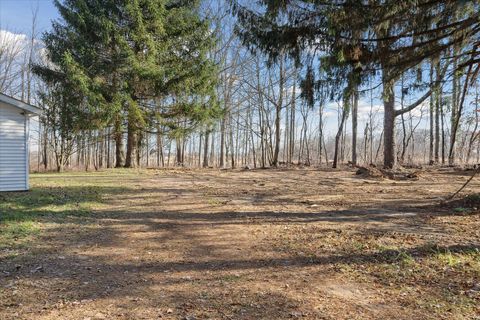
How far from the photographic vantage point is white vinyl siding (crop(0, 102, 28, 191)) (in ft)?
30.7

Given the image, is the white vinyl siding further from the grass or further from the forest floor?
the forest floor

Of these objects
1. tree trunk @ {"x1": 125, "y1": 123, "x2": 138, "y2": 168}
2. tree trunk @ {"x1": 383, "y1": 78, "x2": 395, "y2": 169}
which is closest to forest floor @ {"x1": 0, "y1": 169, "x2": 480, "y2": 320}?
tree trunk @ {"x1": 383, "y1": 78, "x2": 395, "y2": 169}

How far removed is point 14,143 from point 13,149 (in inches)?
6.7

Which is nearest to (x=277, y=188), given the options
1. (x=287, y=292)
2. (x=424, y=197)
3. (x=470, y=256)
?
(x=424, y=197)

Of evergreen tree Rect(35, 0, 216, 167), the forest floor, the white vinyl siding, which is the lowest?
the forest floor

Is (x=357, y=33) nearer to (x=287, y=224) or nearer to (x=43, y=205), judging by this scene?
(x=287, y=224)

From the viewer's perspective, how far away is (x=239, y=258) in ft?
14.2

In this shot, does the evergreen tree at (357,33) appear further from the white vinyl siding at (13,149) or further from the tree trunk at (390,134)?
the tree trunk at (390,134)

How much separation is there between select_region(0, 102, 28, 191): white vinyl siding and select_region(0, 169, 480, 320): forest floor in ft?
3.79

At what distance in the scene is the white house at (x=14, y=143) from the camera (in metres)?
9.34

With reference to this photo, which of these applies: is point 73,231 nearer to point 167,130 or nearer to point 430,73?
point 430,73

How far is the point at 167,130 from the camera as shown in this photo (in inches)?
681

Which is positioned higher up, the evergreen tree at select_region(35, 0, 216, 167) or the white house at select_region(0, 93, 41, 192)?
the evergreen tree at select_region(35, 0, 216, 167)

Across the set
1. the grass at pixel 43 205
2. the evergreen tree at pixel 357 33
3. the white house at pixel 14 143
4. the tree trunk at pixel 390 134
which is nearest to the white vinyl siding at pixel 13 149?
the white house at pixel 14 143
